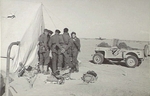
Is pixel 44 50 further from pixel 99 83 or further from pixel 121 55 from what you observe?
pixel 121 55

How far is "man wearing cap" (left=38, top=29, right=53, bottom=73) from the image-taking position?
196 cm

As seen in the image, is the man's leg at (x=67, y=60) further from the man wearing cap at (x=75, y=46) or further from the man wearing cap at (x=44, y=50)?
the man wearing cap at (x=44, y=50)

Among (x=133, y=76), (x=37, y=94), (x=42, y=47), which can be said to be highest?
(x=42, y=47)

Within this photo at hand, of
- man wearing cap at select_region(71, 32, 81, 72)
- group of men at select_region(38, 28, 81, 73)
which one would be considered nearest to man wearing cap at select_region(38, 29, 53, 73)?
group of men at select_region(38, 28, 81, 73)

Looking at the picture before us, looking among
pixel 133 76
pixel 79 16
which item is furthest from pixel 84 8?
pixel 133 76

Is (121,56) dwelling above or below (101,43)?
below

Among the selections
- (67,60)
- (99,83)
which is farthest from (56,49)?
(99,83)

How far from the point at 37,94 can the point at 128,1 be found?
125 cm

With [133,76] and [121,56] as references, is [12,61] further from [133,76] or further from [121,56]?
[133,76]

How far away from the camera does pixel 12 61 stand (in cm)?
196

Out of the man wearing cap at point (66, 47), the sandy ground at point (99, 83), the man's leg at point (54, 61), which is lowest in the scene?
the sandy ground at point (99, 83)

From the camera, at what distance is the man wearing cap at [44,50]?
6.44 ft

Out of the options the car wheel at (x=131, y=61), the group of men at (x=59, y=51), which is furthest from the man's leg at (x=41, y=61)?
the car wheel at (x=131, y=61)

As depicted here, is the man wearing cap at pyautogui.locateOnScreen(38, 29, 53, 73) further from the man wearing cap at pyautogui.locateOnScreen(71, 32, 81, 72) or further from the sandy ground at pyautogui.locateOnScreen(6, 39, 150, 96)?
the man wearing cap at pyautogui.locateOnScreen(71, 32, 81, 72)
